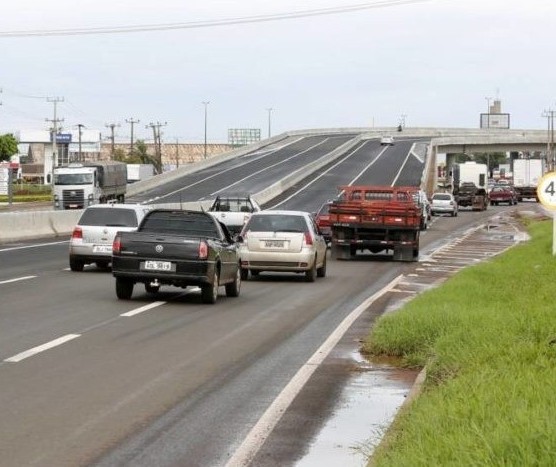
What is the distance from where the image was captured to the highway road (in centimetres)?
877

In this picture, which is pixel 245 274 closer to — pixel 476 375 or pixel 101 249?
pixel 101 249

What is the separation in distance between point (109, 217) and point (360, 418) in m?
19.3

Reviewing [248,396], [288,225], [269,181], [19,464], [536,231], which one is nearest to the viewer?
[19,464]

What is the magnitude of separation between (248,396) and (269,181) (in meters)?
82.7

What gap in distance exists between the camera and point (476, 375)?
9805 millimetres

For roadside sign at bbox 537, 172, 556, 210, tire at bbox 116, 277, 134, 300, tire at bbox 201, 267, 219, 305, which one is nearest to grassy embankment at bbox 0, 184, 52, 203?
roadside sign at bbox 537, 172, 556, 210

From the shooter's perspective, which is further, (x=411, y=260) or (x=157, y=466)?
(x=411, y=260)

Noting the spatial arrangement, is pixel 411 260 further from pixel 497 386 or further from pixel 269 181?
pixel 269 181

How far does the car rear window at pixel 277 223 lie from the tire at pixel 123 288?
23.3ft

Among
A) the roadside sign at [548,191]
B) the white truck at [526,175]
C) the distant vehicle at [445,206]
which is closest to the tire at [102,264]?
the roadside sign at [548,191]

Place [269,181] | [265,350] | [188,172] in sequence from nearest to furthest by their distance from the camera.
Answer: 1. [265,350]
2. [269,181]
3. [188,172]

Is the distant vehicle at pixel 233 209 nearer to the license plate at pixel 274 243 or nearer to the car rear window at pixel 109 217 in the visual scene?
the car rear window at pixel 109 217

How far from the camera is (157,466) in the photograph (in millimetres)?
7957

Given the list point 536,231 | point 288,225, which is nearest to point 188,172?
point 536,231
